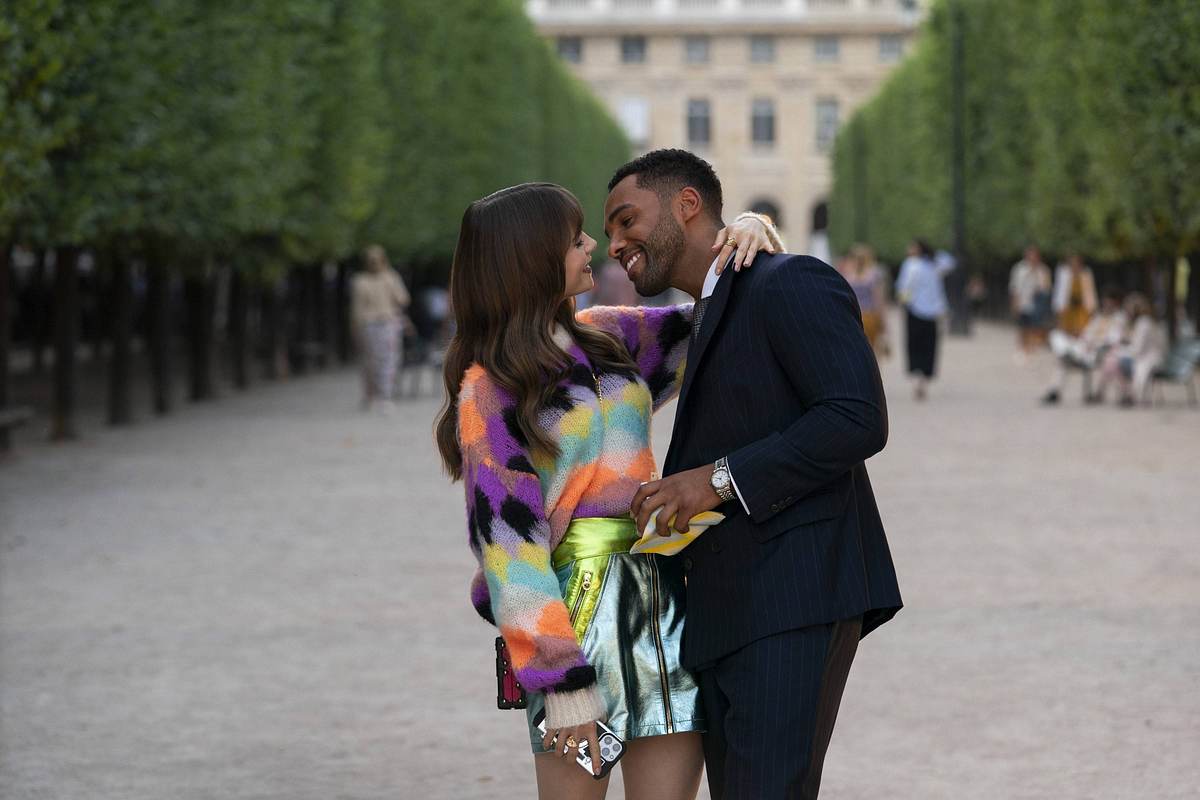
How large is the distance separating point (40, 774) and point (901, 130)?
5617 centimetres

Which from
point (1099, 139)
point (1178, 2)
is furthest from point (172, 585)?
point (1099, 139)

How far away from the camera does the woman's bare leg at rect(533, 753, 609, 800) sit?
3.34 meters

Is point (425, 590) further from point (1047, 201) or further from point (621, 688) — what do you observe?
point (1047, 201)

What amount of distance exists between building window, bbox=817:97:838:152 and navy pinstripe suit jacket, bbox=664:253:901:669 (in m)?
97.3

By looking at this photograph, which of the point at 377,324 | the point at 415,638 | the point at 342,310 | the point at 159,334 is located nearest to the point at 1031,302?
the point at 342,310

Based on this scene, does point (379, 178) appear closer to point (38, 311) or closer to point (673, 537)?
point (38, 311)

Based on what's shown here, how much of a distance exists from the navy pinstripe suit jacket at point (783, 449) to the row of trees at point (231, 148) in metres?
10.6

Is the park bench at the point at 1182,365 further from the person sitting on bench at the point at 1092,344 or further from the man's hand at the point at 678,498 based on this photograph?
the man's hand at the point at 678,498

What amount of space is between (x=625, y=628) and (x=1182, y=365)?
697 inches

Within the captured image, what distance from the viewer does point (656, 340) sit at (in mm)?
3730

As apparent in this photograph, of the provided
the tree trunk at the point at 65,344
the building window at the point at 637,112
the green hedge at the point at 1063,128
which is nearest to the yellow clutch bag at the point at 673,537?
the tree trunk at the point at 65,344

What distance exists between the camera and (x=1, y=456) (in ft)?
52.9

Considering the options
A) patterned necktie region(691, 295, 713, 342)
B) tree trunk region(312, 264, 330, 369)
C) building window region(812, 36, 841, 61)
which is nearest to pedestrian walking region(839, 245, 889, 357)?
tree trunk region(312, 264, 330, 369)

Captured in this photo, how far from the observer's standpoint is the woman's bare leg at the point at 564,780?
10.9 feet
